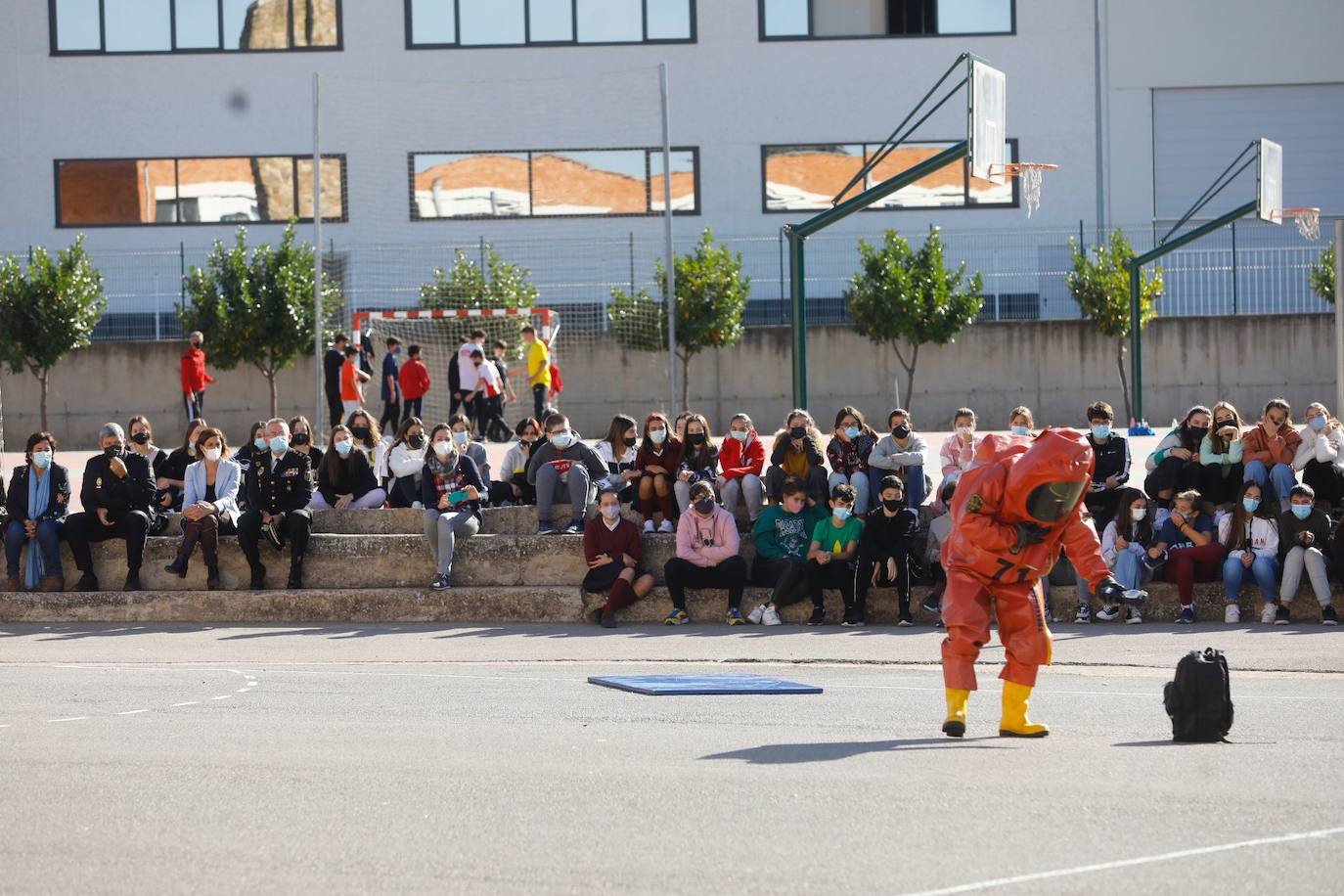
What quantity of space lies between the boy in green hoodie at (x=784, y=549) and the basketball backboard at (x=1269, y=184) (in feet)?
45.9

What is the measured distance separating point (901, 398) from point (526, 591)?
1843cm

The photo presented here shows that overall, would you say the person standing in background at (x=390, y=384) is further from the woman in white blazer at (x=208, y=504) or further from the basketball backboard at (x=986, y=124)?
the basketball backboard at (x=986, y=124)

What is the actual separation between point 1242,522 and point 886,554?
2.93 metres

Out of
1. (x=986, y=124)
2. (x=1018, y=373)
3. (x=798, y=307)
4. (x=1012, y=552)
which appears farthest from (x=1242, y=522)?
(x=1018, y=373)

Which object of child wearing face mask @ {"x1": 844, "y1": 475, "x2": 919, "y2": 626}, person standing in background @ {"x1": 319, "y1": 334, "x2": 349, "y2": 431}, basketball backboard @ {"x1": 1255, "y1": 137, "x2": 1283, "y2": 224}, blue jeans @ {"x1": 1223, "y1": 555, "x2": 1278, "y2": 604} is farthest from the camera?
basketball backboard @ {"x1": 1255, "y1": 137, "x2": 1283, "y2": 224}

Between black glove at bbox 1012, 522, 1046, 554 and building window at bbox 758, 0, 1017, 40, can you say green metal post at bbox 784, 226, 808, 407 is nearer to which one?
black glove at bbox 1012, 522, 1046, 554

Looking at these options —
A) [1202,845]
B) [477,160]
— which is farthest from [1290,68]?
[1202,845]

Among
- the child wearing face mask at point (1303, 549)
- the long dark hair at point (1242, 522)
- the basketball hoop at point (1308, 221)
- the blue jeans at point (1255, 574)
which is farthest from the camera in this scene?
the basketball hoop at point (1308, 221)

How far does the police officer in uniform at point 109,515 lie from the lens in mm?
16719

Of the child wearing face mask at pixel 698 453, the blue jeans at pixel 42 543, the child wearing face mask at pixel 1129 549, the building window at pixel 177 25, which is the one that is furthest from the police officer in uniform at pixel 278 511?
the building window at pixel 177 25

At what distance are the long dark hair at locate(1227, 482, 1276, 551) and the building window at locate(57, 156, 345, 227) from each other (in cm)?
2490

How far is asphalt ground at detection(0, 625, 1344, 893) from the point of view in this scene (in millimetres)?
6594

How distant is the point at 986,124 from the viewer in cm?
1938

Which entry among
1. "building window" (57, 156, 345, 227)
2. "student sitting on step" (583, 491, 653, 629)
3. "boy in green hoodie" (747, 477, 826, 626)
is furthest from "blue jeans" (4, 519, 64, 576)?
"building window" (57, 156, 345, 227)
